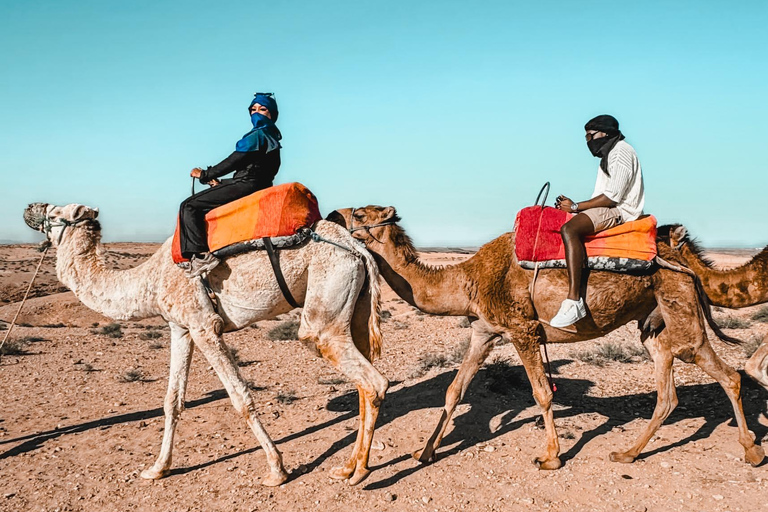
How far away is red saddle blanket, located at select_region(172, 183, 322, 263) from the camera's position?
5582 mm

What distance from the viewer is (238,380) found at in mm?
5750

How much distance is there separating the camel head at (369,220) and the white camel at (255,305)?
39 cm

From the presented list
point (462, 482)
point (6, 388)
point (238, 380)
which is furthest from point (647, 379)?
point (6, 388)

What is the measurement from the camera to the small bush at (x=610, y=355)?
33.9 ft

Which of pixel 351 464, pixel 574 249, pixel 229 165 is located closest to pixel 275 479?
pixel 351 464

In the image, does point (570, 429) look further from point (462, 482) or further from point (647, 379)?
point (647, 379)

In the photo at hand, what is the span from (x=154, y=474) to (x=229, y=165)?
3238 mm

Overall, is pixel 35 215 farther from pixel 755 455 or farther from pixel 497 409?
pixel 755 455

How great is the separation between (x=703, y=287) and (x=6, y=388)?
9.96m

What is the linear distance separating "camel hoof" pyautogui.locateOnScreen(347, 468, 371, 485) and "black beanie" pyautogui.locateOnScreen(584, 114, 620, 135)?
4281 millimetres

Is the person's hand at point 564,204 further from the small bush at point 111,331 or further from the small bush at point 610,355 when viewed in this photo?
the small bush at point 111,331

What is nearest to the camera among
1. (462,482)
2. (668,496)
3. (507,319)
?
(668,496)

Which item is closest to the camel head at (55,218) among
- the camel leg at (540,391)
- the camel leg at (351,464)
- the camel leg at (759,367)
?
the camel leg at (351,464)

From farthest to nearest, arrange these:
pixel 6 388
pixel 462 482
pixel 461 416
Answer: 1. pixel 6 388
2. pixel 461 416
3. pixel 462 482
